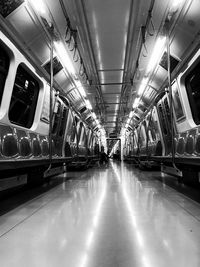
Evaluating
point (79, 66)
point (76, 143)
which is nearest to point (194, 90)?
point (79, 66)

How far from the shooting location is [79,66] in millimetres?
7254

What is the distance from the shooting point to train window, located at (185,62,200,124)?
3.85 m

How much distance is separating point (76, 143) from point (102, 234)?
19.3 ft

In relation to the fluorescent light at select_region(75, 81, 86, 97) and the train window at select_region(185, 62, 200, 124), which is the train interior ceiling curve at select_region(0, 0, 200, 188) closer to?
the train window at select_region(185, 62, 200, 124)

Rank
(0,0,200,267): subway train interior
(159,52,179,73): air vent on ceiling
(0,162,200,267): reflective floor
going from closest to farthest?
(0,162,200,267): reflective floor
(0,0,200,267): subway train interior
(159,52,179,73): air vent on ceiling

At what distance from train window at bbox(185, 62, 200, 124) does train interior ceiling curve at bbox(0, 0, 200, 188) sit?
0.05 ft

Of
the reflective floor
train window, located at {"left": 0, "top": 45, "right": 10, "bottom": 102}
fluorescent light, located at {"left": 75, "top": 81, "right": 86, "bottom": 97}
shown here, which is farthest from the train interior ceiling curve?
the reflective floor

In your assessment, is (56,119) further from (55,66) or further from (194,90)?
(194,90)

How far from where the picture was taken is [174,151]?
3975 mm

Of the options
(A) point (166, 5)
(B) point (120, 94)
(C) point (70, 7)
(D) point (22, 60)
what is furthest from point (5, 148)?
(B) point (120, 94)

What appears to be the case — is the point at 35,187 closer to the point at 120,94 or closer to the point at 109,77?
the point at 109,77

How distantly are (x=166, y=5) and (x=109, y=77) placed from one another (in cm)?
434

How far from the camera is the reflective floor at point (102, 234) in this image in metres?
1.58

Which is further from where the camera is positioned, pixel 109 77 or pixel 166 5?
pixel 109 77
